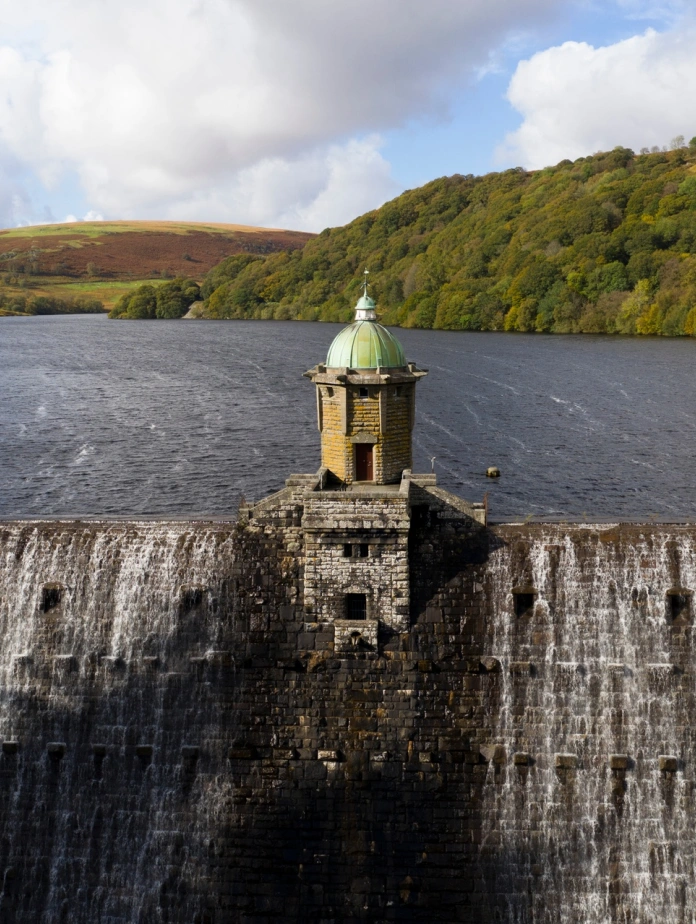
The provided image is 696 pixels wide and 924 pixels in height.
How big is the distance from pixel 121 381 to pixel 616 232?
→ 8228 cm

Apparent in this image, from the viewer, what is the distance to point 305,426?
77375 millimetres

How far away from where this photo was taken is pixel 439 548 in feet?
108

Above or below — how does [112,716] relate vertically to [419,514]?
below

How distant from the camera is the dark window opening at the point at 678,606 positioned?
3141 cm

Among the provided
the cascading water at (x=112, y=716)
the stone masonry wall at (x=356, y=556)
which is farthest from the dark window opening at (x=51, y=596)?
the stone masonry wall at (x=356, y=556)

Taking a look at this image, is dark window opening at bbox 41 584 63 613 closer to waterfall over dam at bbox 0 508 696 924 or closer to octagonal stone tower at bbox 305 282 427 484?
waterfall over dam at bbox 0 508 696 924

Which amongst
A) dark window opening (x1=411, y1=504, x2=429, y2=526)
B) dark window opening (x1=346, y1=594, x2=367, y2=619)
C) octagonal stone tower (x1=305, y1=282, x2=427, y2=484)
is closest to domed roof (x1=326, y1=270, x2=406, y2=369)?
octagonal stone tower (x1=305, y1=282, x2=427, y2=484)

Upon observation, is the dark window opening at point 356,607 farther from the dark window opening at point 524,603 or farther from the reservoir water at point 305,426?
the reservoir water at point 305,426

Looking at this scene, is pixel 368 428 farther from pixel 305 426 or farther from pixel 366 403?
pixel 305 426

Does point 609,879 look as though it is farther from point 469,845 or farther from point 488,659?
point 488,659

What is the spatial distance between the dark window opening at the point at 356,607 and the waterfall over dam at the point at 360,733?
430mm

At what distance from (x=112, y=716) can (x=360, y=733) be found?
28.9 ft

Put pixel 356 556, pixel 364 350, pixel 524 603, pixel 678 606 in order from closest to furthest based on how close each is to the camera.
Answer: pixel 678 606 → pixel 356 556 → pixel 524 603 → pixel 364 350

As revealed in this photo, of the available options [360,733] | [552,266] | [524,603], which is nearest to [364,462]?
[524,603]
